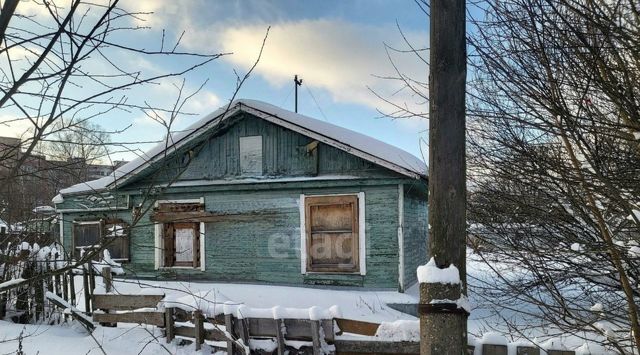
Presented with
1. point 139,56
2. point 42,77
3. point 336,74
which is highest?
point 336,74

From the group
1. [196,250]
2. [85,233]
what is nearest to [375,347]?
[196,250]

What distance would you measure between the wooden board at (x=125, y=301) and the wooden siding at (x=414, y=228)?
5640mm

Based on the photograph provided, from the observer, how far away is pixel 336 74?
359 inches

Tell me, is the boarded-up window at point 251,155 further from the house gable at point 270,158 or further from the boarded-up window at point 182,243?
the boarded-up window at point 182,243

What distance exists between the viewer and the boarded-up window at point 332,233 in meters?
10.7

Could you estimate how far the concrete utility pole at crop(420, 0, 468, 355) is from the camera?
1.98 m

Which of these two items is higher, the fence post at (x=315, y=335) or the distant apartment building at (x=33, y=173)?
the distant apartment building at (x=33, y=173)

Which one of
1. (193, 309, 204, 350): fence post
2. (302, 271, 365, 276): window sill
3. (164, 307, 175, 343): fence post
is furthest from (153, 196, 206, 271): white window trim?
(193, 309, 204, 350): fence post

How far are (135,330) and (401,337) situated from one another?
16.9 feet

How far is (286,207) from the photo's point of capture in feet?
37.2

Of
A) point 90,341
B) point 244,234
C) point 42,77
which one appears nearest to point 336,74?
point 244,234

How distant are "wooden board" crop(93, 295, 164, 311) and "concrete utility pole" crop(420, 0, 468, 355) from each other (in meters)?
6.41

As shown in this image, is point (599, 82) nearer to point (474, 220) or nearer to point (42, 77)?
point (474, 220)

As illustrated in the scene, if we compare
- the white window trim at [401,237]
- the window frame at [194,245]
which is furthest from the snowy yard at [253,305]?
the window frame at [194,245]
